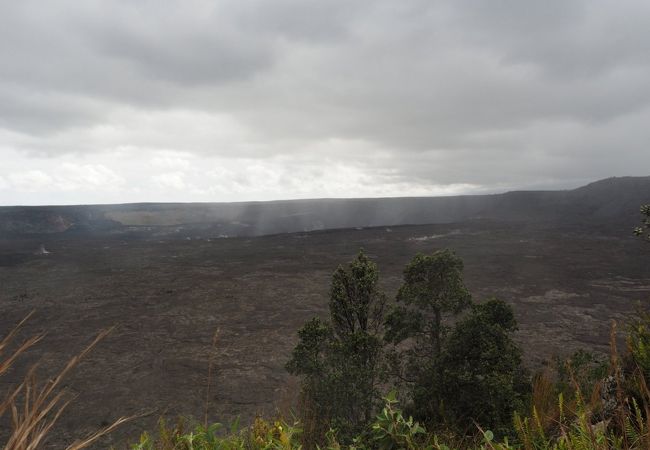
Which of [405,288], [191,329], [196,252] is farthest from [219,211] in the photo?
[405,288]

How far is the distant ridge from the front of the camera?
315 feet

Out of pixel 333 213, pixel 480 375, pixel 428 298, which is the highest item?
pixel 333 213

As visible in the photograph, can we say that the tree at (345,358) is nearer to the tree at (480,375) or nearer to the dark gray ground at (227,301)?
the dark gray ground at (227,301)

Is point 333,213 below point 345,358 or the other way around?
the other way around

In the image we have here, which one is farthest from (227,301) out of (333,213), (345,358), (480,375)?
(333,213)

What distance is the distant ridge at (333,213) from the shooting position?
9588 cm

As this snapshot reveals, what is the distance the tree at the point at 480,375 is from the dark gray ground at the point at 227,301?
326 centimetres

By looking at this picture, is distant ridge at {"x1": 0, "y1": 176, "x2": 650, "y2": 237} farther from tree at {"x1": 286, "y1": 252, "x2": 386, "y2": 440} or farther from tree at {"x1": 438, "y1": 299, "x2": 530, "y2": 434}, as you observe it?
tree at {"x1": 286, "y1": 252, "x2": 386, "y2": 440}

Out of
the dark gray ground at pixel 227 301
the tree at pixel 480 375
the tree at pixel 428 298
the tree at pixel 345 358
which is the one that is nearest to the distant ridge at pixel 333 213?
the dark gray ground at pixel 227 301

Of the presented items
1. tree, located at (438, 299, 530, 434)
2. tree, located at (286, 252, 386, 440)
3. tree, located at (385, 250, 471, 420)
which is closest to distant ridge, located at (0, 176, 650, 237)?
tree, located at (385, 250, 471, 420)

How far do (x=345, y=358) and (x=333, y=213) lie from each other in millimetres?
129343

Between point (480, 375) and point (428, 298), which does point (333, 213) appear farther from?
point (480, 375)

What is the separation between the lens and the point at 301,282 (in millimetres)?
40500

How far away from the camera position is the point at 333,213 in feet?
450
